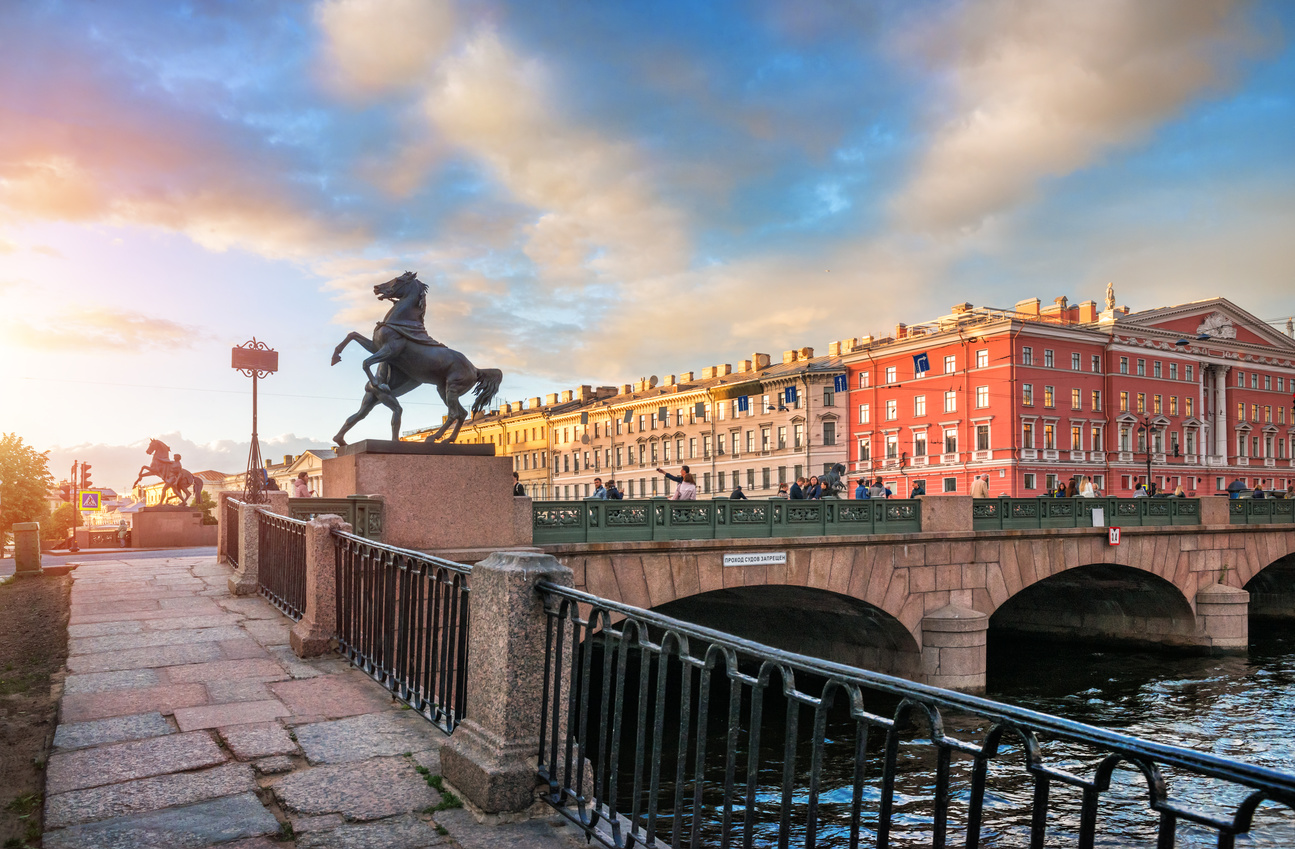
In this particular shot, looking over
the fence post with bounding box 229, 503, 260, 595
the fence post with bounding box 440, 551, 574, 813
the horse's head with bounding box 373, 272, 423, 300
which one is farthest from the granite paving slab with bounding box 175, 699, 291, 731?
the horse's head with bounding box 373, 272, 423, 300

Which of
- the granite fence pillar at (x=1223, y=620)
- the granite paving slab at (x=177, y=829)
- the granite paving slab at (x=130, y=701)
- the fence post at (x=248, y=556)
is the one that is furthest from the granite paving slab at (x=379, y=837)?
the granite fence pillar at (x=1223, y=620)

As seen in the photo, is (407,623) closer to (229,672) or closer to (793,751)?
(229,672)

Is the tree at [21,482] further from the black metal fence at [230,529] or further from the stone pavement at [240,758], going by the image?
the stone pavement at [240,758]

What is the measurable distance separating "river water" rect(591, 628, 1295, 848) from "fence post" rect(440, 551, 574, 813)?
48.6 inches

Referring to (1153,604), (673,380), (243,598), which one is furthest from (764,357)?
(243,598)

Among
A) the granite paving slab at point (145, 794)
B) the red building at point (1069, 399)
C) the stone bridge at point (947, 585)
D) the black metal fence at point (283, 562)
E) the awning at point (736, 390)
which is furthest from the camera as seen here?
the awning at point (736, 390)

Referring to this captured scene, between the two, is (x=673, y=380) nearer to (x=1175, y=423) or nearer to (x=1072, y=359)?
(x=1072, y=359)

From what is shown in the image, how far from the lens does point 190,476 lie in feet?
95.4

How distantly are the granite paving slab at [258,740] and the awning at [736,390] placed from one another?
68718 mm

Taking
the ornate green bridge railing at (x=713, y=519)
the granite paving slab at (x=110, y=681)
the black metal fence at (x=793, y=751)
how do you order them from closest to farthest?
the black metal fence at (x=793, y=751), the granite paving slab at (x=110, y=681), the ornate green bridge railing at (x=713, y=519)

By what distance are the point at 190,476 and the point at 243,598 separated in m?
20.1

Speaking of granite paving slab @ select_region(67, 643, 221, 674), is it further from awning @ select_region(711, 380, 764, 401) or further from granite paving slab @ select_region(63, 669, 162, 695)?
awning @ select_region(711, 380, 764, 401)

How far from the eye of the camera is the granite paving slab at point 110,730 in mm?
5137

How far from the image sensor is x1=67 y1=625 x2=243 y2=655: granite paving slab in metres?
7.88
